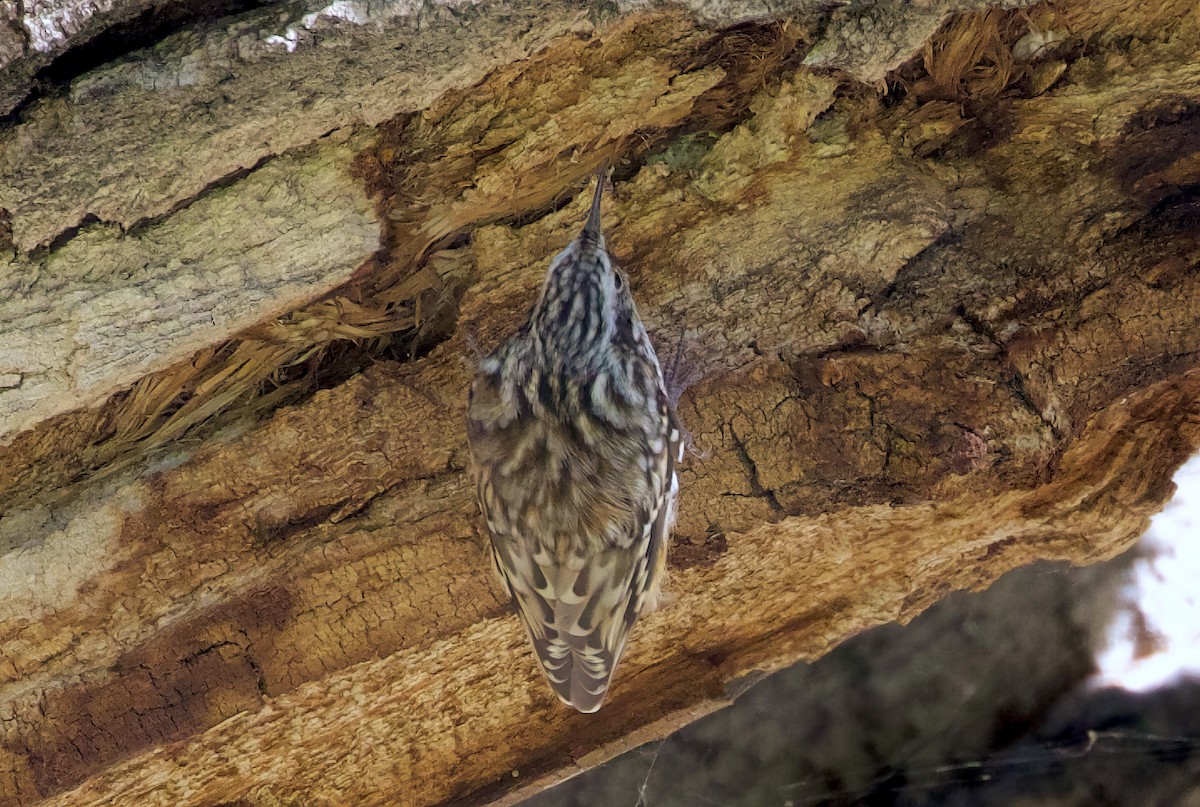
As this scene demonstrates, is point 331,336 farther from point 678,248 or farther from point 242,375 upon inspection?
point 678,248

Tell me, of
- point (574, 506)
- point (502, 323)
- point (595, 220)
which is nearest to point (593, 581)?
point (574, 506)

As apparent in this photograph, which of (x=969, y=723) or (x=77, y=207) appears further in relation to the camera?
(x=969, y=723)

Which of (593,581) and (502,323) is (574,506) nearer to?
(593,581)

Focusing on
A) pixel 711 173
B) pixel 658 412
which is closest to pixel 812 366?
pixel 658 412

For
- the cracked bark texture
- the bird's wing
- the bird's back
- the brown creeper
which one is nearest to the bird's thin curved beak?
the brown creeper

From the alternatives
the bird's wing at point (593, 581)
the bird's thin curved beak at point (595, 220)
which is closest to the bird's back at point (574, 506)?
the bird's wing at point (593, 581)

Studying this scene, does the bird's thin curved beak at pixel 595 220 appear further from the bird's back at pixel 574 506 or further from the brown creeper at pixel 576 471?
the bird's back at pixel 574 506
